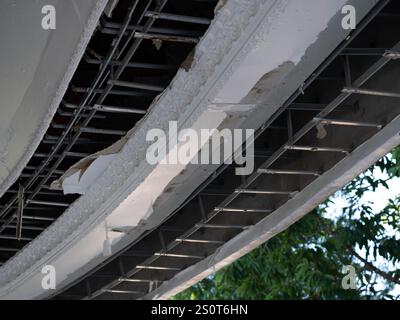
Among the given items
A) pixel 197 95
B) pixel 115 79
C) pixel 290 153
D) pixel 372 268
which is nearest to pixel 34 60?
pixel 115 79

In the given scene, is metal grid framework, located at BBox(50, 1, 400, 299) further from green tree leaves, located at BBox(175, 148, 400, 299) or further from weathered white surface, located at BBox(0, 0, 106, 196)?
green tree leaves, located at BBox(175, 148, 400, 299)

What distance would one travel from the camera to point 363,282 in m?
10.8

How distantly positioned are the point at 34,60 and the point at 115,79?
0.48 metres

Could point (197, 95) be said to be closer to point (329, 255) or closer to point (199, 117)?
point (199, 117)

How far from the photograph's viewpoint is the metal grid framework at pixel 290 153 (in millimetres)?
4562

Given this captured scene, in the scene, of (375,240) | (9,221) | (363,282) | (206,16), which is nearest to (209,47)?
(206,16)

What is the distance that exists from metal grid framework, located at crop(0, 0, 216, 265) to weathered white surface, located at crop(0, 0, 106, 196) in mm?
211

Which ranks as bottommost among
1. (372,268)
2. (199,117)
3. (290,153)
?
(199,117)

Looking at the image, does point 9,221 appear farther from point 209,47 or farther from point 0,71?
point 209,47

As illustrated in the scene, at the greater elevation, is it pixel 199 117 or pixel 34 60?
pixel 34 60

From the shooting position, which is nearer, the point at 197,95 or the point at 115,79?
the point at 197,95

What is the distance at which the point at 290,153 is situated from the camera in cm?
579

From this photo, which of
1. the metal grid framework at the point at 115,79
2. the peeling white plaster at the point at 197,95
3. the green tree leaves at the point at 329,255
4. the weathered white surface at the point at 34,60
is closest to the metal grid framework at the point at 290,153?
the peeling white plaster at the point at 197,95

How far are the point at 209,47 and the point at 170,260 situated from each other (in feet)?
12.5
